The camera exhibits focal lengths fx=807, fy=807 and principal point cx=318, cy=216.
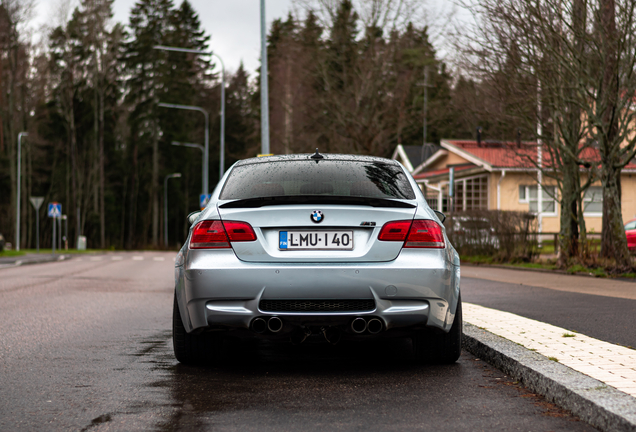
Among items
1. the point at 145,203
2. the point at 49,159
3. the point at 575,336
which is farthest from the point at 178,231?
the point at 575,336

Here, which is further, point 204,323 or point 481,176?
point 481,176

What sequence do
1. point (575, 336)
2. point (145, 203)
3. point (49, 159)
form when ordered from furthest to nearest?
point (145, 203)
point (49, 159)
point (575, 336)

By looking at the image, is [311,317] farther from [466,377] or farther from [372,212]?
[466,377]

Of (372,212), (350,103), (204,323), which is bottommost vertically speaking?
(204,323)

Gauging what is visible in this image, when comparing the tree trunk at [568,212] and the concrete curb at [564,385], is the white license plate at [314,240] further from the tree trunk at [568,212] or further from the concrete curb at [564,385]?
the tree trunk at [568,212]

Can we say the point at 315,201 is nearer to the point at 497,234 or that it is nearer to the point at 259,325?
the point at 259,325

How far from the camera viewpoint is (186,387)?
5438 millimetres

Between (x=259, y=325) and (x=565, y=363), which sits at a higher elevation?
(x=259, y=325)

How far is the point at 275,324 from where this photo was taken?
5.52 meters

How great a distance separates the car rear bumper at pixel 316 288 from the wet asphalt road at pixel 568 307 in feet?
7.73

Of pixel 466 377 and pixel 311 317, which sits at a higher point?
pixel 311 317

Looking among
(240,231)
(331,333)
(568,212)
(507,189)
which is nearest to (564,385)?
(331,333)

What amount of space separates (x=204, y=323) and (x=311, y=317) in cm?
77

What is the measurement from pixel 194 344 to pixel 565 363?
8.92 feet
